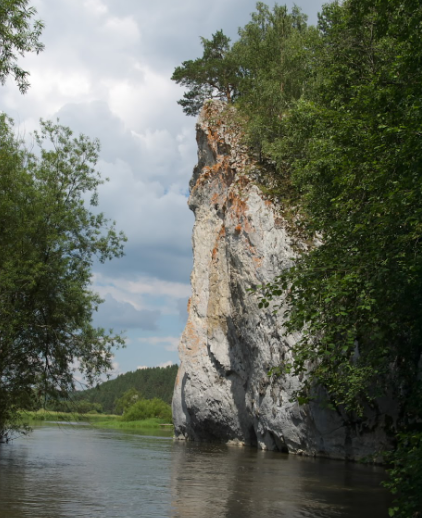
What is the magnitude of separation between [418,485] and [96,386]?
14929 millimetres

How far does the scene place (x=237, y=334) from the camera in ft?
121

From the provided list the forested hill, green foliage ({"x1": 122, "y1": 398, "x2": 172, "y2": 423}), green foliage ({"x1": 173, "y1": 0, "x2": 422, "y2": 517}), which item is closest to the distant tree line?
green foliage ({"x1": 173, "y1": 0, "x2": 422, "y2": 517})

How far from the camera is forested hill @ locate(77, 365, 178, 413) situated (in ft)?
529

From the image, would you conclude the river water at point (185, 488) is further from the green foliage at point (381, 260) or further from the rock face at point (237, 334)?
the green foliage at point (381, 260)

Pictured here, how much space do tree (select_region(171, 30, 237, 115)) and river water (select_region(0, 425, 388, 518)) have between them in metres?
31.7

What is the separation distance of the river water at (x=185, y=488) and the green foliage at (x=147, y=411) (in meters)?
71.8

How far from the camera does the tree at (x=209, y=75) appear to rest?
43.9 meters

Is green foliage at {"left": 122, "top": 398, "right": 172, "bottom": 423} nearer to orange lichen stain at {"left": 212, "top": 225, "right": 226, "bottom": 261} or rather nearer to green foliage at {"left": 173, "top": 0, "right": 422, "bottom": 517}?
orange lichen stain at {"left": 212, "top": 225, "right": 226, "bottom": 261}

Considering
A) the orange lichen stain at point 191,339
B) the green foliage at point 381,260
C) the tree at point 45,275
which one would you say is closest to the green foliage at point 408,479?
the green foliage at point 381,260

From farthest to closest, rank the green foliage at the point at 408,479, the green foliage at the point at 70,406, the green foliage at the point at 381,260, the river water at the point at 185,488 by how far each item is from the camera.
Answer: the green foliage at the point at 70,406, the river water at the point at 185,488, the green foliage at the point at 381,260, the green foliage at the point at 408,479

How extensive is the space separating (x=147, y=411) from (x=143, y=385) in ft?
259

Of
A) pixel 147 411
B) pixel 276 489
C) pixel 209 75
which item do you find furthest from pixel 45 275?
pixel 147 411

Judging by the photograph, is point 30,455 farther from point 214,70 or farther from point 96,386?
point 214,70

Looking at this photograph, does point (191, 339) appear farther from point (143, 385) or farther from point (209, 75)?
point (143, 385)
